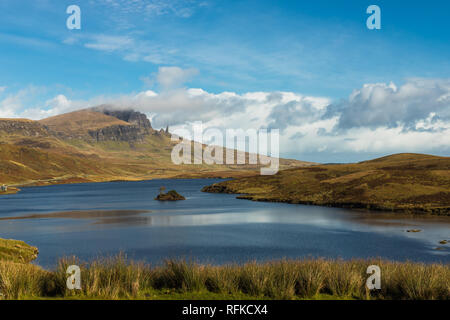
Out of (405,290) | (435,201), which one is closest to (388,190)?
(435,201)

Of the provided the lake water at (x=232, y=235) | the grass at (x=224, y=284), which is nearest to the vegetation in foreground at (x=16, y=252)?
the lake water at (x=232, y=235)

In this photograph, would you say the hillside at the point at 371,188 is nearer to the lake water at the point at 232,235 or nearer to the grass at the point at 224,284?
the lake water at the point at 232,235

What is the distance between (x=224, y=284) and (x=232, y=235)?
4096 cm

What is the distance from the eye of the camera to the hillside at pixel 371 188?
93762mm

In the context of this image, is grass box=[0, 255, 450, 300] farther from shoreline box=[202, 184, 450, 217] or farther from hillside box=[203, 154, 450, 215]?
hillside box=[203, 154, 450, 215]

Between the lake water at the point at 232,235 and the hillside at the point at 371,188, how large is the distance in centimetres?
1119

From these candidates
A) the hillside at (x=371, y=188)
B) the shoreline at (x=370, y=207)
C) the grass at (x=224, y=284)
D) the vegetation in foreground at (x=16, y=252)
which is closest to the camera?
the grass at (x=224, y=284)

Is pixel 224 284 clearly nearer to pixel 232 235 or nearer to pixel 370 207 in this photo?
pixel 232 235

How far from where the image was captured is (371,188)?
111 metres

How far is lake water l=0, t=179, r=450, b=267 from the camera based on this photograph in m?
47.4

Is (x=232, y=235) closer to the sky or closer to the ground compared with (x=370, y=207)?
closer to the ground

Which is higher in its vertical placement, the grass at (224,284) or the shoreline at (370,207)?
the grass at (224,284)

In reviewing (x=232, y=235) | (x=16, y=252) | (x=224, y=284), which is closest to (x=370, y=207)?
(x=232, y=235)

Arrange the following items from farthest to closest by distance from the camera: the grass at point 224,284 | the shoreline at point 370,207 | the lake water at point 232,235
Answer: the shoreline at point 370,207 → the lake water at point 232,235 → the grass at point 224,284
